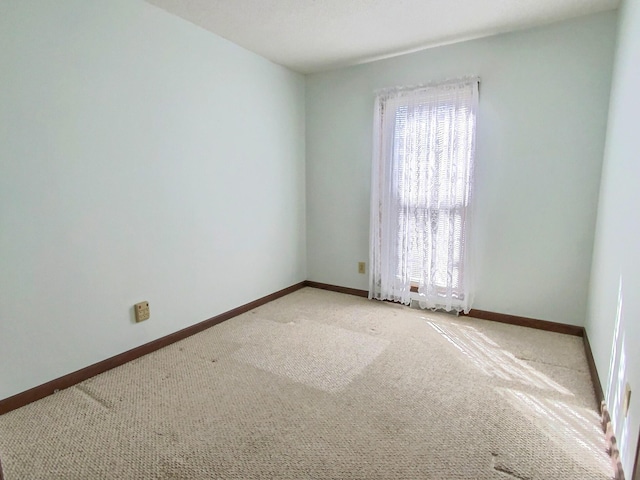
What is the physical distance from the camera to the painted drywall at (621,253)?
52.7 inches

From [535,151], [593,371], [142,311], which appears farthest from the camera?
[535,151]

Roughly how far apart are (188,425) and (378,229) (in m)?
2.25

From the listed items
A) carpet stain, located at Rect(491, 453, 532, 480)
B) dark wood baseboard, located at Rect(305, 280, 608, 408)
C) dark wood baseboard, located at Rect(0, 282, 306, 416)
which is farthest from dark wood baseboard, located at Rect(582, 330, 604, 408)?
dark wood baseboard, located at Rect(0, 282, 306, 416)

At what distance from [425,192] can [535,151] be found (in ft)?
2.74

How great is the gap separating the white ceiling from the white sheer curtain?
0.39 metres

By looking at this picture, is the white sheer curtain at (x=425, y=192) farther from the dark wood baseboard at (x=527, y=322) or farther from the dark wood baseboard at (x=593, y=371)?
the dark wood baseboard at (x=593, y=371)

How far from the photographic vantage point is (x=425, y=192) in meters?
3.02

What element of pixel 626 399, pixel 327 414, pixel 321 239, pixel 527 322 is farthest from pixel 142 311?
pixel 527 322

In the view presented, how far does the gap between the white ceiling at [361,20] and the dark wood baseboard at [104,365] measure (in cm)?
218

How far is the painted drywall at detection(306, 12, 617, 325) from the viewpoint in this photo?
7.98 feet

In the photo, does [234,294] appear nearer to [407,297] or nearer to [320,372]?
[320,372]

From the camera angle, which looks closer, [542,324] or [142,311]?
[142,311]

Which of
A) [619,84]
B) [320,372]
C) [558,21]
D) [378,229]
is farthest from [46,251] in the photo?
[558,21]

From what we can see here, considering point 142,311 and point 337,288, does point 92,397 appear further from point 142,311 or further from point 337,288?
point 337,288
